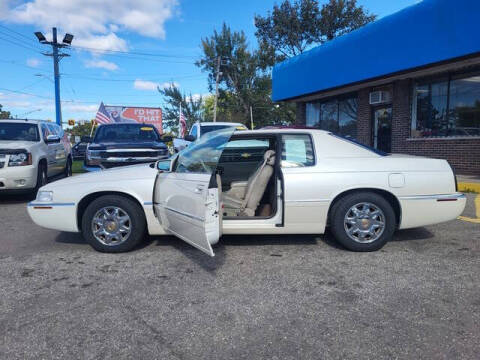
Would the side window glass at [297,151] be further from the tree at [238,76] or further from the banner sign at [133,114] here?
the tree at [238,76]

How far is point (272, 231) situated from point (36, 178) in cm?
573

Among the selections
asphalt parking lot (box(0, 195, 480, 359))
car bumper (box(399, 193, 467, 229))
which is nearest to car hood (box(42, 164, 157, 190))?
asphalt parking lot (box(0, 195, 480, 359))

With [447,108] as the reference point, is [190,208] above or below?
below

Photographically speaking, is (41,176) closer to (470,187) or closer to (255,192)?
(255,192)

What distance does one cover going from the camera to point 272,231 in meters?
4.02

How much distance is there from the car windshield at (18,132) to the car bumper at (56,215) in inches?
192

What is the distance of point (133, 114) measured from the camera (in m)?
26.5

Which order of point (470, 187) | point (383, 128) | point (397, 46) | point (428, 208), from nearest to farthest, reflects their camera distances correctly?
point (428, 208) < point (470, 187) < point (397, 46) < point (383, 128)

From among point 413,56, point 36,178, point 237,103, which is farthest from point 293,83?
point 237,103

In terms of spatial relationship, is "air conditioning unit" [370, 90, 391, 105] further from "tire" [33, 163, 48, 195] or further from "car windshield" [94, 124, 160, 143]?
"tire" [33, 163, 48, 195]

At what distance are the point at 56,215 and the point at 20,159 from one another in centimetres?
388


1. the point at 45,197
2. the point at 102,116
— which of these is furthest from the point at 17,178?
the point at 102,116

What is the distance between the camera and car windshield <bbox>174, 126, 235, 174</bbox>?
135 inches

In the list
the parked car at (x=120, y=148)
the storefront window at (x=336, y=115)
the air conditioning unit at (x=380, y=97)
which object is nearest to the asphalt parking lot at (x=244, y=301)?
the parked car at (x=120, y=148)
